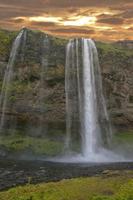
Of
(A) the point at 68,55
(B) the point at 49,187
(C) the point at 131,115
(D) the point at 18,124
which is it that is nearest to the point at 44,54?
(A) the point at 68,55

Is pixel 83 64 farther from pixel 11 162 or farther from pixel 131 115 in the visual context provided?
pixel 11 162

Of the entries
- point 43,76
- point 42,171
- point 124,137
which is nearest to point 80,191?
point 42,171

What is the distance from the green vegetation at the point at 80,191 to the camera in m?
21.9

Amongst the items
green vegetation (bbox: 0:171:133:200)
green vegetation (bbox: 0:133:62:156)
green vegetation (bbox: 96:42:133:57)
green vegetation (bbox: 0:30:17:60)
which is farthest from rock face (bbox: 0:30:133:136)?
green vegetation (bbox: 0:171:133:200)

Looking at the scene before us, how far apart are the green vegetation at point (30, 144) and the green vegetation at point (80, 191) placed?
999 inches

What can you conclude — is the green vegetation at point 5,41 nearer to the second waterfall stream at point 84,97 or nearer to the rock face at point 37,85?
the rock face at point 37,85

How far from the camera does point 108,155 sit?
51.4 metres

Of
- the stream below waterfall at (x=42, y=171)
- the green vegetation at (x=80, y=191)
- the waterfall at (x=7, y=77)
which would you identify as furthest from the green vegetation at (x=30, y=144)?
the green vegetation at (x=80, y=191)

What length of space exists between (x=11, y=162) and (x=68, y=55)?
15.9m

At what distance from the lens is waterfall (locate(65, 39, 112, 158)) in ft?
179

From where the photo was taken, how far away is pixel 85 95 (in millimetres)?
55062

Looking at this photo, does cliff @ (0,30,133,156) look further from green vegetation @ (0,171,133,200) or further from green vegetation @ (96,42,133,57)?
green vegetation @ (0,171,133,200)

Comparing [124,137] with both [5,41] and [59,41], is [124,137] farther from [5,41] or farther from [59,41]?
[5,41]

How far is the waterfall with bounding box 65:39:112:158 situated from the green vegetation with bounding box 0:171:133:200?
28.6 m
